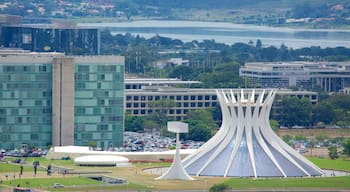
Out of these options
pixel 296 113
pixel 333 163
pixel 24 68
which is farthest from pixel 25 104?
pixel 296 113

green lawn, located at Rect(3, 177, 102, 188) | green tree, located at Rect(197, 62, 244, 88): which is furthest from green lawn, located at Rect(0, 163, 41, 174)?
green tree, located at Rect(197, 62, 244, 88)

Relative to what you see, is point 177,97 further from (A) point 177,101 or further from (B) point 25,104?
(B) point 25,104

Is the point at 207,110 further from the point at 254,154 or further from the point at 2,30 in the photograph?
the point at 2,30

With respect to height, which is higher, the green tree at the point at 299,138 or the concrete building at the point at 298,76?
the green tree at the point at 299,138

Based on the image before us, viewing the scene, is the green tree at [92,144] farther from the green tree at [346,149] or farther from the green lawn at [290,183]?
the green lawn at [290,183]

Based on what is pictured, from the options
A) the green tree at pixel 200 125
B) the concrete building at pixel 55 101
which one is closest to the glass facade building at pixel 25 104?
the concrete building at pixel 55 101
